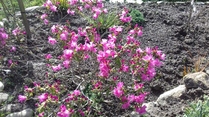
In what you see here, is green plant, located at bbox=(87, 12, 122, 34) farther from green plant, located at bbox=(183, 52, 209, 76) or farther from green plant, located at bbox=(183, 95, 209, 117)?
green plant, located at bbox=(183, 95, 209, 117)

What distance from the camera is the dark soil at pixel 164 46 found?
368cm

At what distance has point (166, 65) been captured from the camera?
4.18 m

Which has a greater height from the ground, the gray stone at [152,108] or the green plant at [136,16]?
the green plant at [136,16]

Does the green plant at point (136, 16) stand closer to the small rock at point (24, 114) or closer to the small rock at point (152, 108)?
the small rock at point (152, 108)

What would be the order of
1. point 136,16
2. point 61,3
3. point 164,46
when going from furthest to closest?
1. point 61,3
2. point 136,16
3. point 164,46

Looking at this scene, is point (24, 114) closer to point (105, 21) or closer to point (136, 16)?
point (105, 21)

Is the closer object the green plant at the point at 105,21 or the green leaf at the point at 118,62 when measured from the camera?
the green leaf at the point at 118,62

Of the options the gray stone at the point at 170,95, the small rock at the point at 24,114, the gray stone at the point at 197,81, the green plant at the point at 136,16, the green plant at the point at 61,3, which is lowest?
the small rock at the point at 24,114

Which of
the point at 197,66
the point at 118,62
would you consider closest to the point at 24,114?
the point at 118,62

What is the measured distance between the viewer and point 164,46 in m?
4.59

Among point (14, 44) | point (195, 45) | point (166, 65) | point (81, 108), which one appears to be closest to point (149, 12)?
point (195, 45)

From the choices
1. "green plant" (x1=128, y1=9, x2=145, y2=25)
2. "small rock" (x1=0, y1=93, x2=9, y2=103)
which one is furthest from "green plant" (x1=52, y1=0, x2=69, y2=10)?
"small rock" (x1=0, y1=93, x2=9, y2=103)

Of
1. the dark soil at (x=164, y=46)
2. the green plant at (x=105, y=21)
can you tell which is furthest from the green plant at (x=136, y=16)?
the green plant at (x=105, y=21)

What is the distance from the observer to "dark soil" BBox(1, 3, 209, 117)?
3682mm
